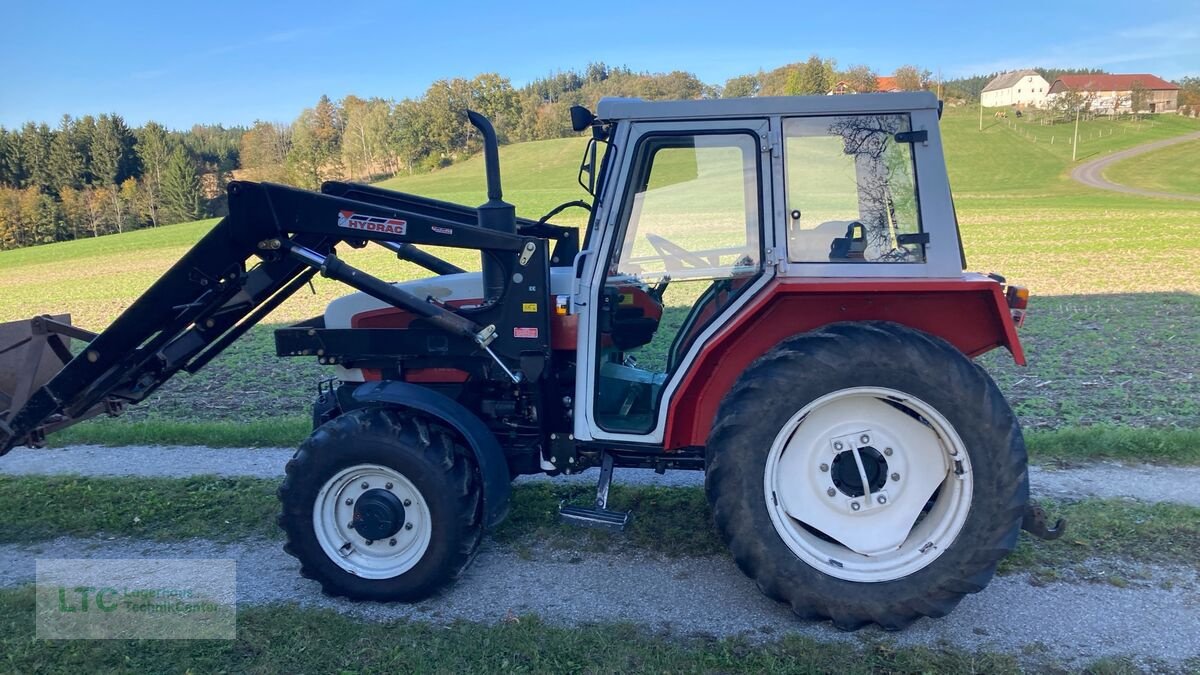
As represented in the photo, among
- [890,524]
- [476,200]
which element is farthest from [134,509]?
[476,200]

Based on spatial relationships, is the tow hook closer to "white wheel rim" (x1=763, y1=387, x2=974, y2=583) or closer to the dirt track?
the dirt track

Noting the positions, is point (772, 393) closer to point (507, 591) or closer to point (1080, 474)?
point (507, 591)

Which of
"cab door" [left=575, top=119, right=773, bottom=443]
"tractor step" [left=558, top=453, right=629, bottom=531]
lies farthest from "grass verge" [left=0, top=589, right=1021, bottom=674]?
"cab door" [left=575, top=119, right=773, bottom=443]

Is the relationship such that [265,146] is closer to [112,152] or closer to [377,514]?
[112,152]

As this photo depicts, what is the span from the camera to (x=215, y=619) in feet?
12.8

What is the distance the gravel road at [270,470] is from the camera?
16.9ft

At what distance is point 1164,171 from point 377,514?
186ft

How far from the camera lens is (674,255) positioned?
13.2 feet

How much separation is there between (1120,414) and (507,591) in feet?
17.7

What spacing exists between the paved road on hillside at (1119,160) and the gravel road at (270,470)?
38.1 m

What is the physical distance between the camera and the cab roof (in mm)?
3600

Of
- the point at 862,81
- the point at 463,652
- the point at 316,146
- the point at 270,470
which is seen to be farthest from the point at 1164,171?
the point at 316,146

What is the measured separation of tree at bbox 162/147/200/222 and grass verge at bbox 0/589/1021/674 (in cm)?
6260

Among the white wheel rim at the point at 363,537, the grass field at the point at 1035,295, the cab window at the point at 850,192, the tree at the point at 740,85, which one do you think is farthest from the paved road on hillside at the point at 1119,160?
the white wheel rim at the point at 363,537
